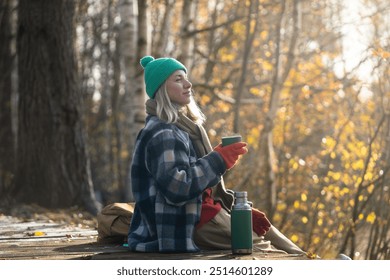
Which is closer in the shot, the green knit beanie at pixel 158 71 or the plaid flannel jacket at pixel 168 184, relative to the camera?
the plaid flannel jacket at pixel 168 184

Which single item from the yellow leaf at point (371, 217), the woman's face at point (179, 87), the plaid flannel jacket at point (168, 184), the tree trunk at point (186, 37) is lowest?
the yellow leaf at point (371, 217)

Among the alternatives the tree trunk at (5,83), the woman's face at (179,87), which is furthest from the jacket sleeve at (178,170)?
the tree trunk at (5,83)

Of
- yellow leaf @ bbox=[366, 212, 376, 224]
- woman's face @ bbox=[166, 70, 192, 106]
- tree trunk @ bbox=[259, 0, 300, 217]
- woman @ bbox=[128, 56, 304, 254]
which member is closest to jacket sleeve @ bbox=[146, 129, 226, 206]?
woman @ bbox=[128, 56, 304, 254]

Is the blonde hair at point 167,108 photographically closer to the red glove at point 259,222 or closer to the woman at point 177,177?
the woman at point 177,177

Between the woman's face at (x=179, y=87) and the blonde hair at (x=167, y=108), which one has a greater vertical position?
the woman's face at (x=179, y=87)

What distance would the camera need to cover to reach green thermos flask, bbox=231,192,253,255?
5.87 metres

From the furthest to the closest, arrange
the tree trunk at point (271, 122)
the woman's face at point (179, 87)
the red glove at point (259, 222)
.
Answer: the tree trunk at point (271, 122), the red glove at point (259, 222), the woman's face at point (179, 87)

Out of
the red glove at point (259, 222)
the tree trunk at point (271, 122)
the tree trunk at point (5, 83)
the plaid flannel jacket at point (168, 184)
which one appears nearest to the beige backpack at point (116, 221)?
the plaid flannel jacket at point (168, 184)

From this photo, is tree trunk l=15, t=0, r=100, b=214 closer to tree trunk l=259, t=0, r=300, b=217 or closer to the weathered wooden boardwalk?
the weathered wooden boardwalk

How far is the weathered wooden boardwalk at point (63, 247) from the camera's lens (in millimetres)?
5957

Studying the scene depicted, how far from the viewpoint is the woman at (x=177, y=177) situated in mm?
5801

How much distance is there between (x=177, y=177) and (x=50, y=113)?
6197 mm

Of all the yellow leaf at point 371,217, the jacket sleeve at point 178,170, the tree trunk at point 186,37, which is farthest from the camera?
the tree trunk at point 186,37

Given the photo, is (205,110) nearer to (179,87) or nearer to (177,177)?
(179,87)
